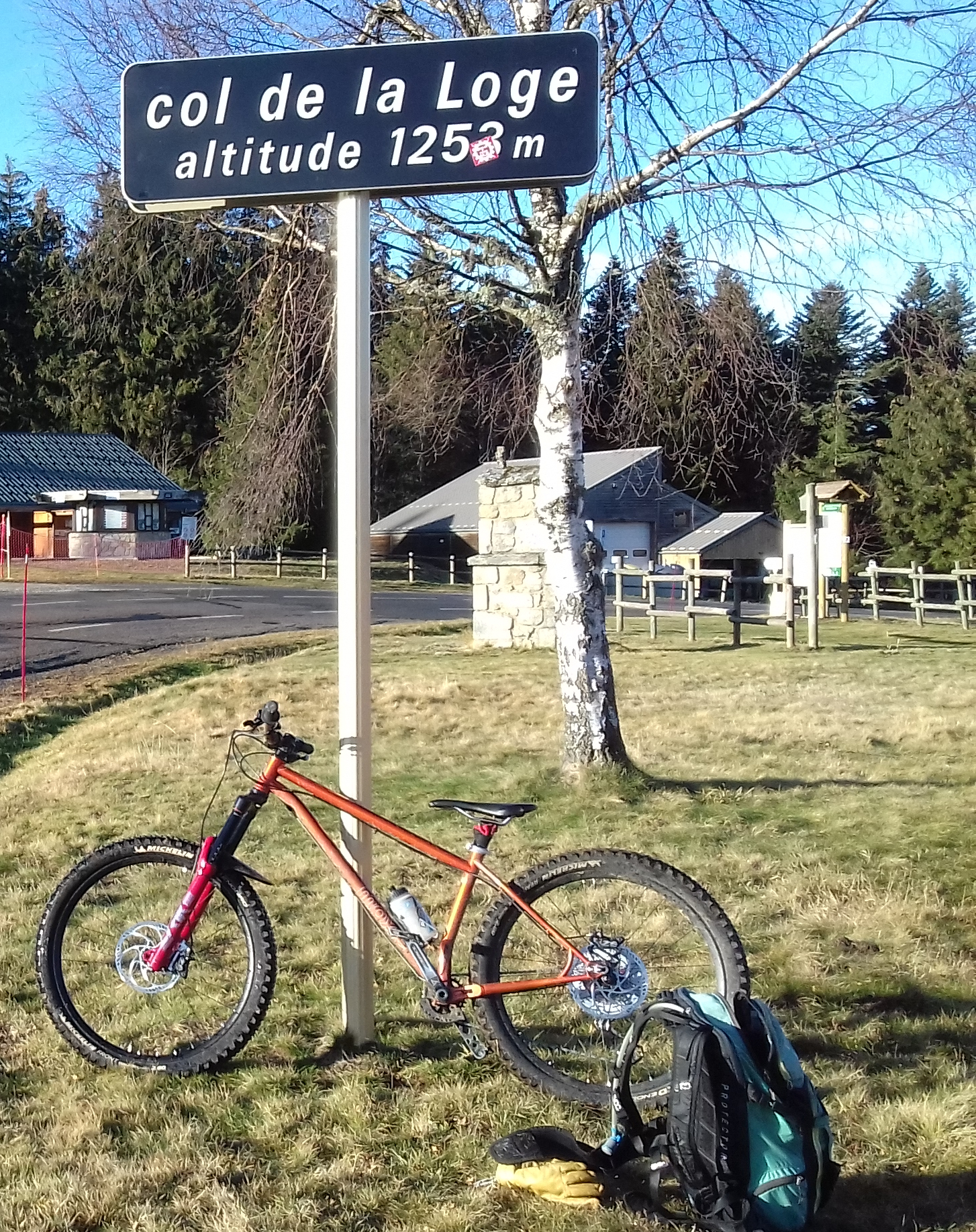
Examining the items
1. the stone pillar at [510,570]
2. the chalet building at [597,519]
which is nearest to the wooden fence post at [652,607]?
the stone pillar at [510,570]

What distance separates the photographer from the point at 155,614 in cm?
2406

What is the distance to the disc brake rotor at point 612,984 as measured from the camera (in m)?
3.36

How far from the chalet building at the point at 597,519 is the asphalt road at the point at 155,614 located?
941 centimetres

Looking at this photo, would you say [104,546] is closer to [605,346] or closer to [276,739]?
[605,346]

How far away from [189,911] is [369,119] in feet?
7.99

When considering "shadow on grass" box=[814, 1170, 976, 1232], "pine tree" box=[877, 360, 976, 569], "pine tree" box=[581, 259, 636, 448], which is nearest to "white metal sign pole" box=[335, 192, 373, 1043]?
"shadow on grass" box=[814, 1170, 976, 1232]

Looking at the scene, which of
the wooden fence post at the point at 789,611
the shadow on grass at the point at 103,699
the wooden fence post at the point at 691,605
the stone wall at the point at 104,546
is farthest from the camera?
the stone wall at the point at 104,546

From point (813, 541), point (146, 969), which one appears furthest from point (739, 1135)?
point (813, 541)

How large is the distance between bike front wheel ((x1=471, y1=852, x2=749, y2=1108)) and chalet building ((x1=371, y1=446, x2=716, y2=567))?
1457 inches

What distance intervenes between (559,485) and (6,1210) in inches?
194

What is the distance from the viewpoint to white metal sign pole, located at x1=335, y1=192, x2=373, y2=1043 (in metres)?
3.78

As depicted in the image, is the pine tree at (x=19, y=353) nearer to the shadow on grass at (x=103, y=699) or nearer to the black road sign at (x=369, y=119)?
the shadow on grass at (x=103, y=699)

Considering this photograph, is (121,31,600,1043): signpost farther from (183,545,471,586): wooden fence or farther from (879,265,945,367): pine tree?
(183,545,471,586): wooden fence

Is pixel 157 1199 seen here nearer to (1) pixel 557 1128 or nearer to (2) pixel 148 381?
(1) pixel 557 1128
